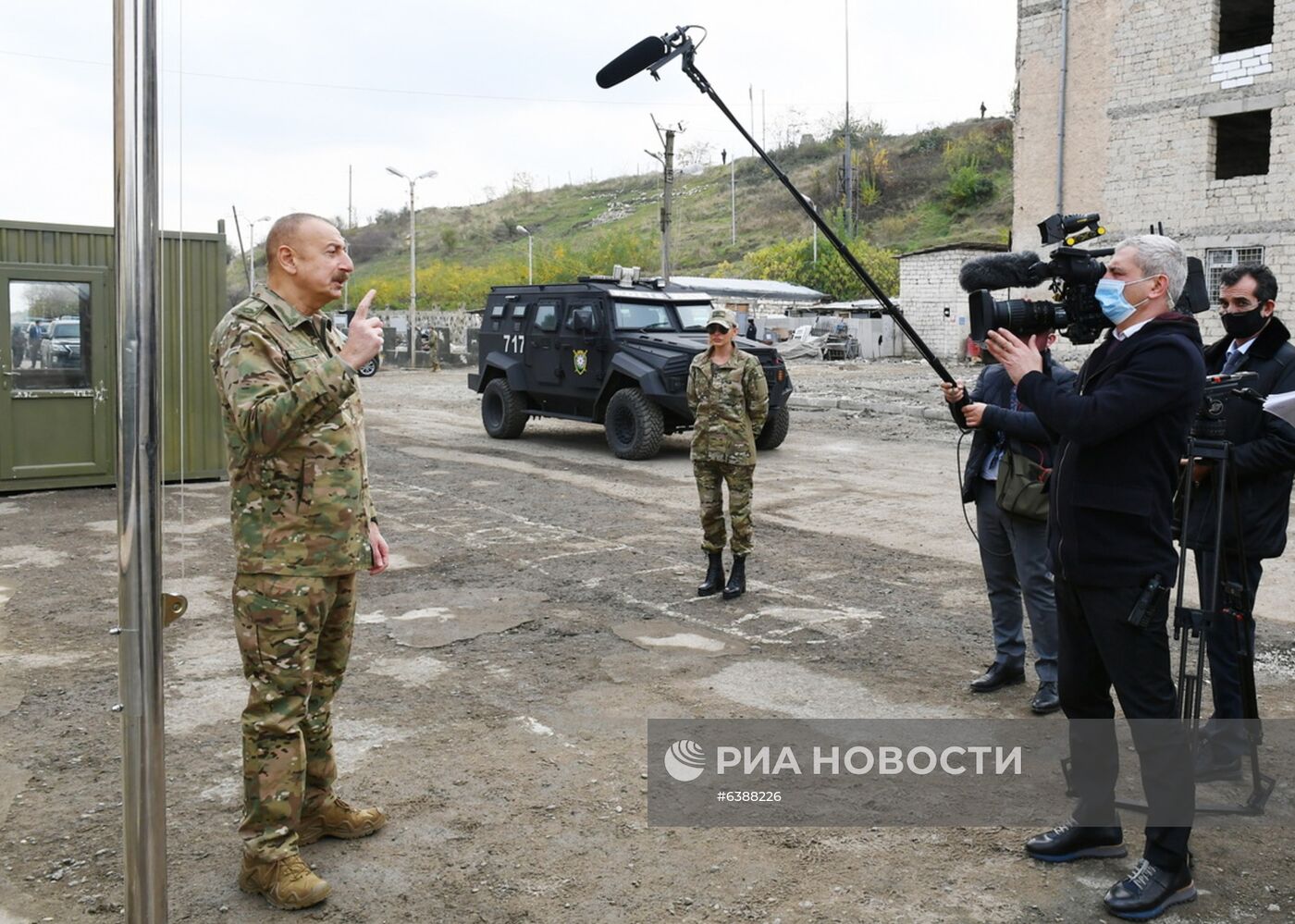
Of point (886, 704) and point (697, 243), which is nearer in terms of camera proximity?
point (886, 704)

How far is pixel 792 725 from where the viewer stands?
4.18 metres

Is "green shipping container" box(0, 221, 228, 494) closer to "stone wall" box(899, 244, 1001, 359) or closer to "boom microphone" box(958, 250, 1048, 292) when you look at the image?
"boom microphone" box(958, 250, 1048, 292)

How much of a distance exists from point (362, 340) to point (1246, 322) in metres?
2.86

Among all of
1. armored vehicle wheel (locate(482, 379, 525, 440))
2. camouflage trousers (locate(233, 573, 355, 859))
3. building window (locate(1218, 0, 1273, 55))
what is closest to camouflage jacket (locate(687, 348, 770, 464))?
camouflage trousers (locate(233, 573, 355, 859))

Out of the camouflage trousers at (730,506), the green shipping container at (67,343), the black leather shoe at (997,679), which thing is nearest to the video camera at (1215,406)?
the black leather shoe at (997,679)

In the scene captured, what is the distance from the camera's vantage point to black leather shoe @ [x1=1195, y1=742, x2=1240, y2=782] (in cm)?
368

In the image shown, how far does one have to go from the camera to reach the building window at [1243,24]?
21.4 meters

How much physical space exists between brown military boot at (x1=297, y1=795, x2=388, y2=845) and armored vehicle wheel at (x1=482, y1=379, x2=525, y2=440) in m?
10.6

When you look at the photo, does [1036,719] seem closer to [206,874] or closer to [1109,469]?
[1109,469]

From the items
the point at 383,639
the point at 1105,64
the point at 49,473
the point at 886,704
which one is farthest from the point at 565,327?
the point at 1105,64

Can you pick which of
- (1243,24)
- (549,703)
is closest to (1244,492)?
(549,703)

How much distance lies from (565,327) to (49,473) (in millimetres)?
5515

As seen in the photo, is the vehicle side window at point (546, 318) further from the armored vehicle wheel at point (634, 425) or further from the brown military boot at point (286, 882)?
the brown military boot at point (286, 882)

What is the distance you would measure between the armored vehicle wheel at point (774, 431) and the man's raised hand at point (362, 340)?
962 cm
